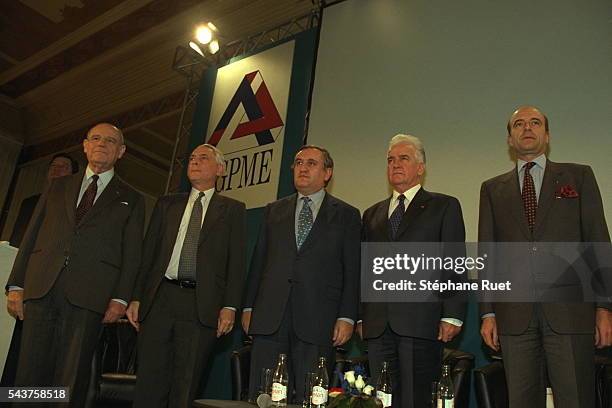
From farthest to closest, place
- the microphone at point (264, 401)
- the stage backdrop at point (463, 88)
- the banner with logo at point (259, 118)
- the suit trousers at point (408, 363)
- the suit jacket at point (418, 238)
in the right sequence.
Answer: the banner with logo at point (259, 118), the stage backdrop at point (463, 88), the suit jacket at point (418, 238), the suit trousers at point (408, 363), the microphone at point (264, 401)

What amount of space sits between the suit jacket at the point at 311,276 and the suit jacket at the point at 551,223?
653mm

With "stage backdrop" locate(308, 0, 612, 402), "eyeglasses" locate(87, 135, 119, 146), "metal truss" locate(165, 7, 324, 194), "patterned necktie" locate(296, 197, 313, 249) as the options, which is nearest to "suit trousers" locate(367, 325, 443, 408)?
"patterned necktie" locate(296, 197, 313, 249)

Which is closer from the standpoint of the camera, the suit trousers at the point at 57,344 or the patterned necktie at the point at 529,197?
the patterned necktie at the point at 529,197

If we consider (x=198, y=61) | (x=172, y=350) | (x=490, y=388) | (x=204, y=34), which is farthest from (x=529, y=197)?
(x=198, y=61)

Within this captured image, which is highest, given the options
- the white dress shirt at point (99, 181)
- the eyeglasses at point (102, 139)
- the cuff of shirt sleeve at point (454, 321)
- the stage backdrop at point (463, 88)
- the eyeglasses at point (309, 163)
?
the stage backdrop at point (463, 88)

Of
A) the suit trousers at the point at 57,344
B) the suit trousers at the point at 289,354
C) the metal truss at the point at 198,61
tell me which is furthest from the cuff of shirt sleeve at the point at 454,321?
the metal truss at the point at 198,61

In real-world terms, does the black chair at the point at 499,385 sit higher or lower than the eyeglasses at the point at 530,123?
lower

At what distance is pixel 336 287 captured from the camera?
2.80m

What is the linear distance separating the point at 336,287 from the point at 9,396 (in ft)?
5.20

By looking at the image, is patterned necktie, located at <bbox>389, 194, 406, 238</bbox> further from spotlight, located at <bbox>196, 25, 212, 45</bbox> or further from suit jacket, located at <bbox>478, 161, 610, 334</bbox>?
spotlight, located at <bbox>196, 25, 212, 45</bbox>

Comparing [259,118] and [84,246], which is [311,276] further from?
[259,118]

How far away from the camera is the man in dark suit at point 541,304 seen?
2.23m

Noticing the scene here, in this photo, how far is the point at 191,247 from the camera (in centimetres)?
297

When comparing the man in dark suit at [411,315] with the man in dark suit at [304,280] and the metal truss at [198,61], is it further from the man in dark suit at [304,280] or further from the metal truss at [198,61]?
the metal truss at [198,61]
